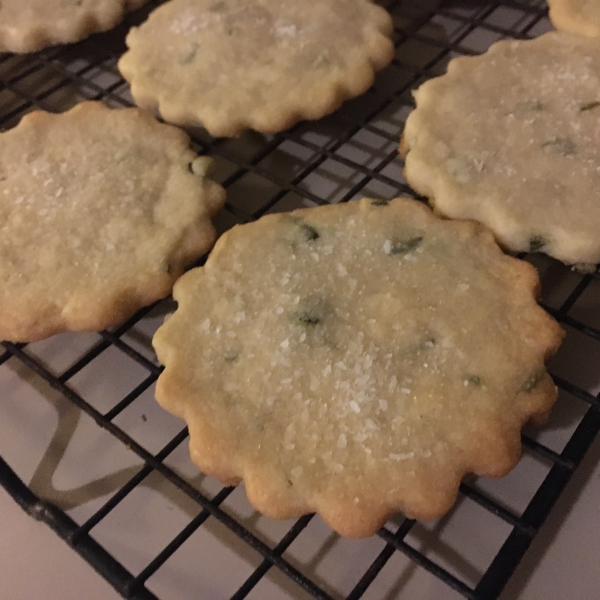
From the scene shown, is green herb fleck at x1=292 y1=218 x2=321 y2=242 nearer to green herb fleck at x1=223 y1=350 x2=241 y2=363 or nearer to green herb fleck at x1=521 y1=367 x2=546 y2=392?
green herb fleck at x1=223 y1=350 x2=241 y2=363

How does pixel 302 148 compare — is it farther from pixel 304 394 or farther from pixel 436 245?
pixel 304 394

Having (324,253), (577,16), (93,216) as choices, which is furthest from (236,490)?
(577,16)

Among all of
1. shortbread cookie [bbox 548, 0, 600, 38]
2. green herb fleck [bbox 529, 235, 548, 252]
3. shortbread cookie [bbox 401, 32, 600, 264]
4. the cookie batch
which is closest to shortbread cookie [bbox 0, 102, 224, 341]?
the cookie batch

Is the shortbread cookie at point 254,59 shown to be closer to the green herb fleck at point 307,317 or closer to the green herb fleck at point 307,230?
the green herb fleck at point 307,230

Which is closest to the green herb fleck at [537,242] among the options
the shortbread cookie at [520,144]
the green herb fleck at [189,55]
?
the shortbread cookie at [520,144]

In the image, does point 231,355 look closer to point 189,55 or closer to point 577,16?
point 189,55
